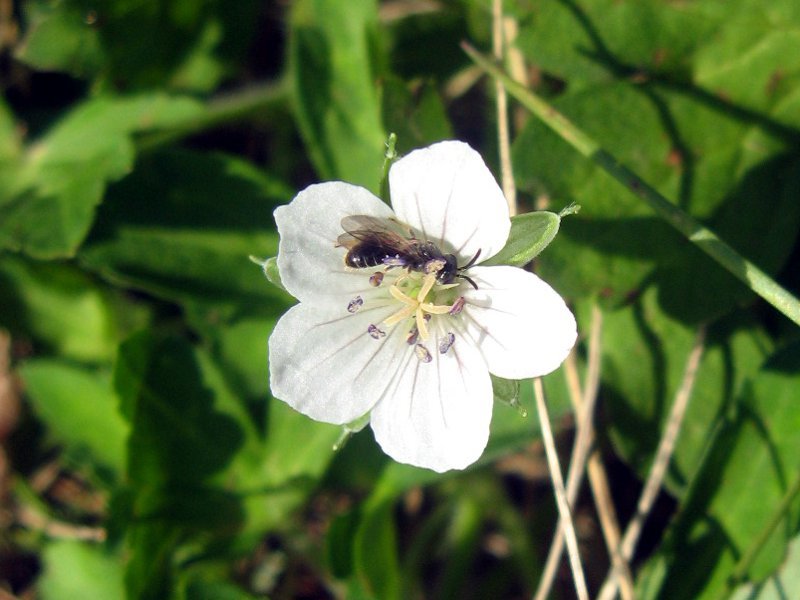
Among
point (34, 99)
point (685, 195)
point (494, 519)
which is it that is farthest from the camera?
point (34, 99)

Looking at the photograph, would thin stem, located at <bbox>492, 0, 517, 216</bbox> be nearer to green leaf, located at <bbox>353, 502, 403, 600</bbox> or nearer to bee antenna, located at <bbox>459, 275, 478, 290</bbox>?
bee antenna, located at <bbox>459, 275, 478, 290</bbox>

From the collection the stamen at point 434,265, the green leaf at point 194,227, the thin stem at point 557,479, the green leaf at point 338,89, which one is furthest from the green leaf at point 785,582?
the green leaf at point 194,227

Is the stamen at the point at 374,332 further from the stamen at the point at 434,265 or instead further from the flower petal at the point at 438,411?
the stamen at the point at 434,265

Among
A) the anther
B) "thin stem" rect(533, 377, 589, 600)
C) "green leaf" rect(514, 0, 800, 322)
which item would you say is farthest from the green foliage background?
the anther

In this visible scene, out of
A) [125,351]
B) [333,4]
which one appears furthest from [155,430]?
[333,4]

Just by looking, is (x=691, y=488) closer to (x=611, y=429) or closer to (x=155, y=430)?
(x=611, y=429)
